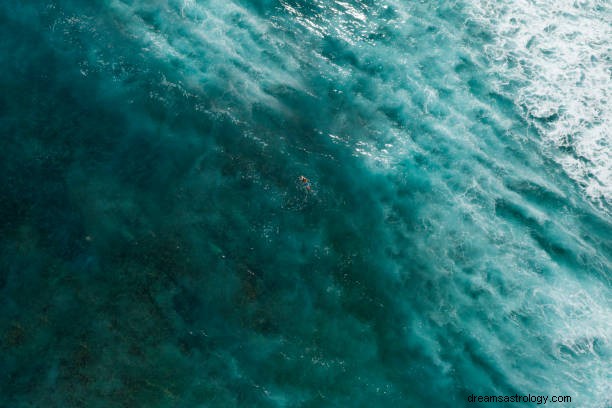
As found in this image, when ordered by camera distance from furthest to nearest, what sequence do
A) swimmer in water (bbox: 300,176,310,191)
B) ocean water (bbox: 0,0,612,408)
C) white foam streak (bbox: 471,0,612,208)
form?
white foam streak (bbox: 471,0,612,208) → swimmer in water (bbox: 300,176,310,191) → ocean water (bbox: 0,0,612,408)

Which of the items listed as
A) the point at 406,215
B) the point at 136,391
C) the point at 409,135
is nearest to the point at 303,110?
the point at 409,135

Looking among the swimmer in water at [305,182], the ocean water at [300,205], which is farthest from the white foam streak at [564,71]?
the swimmer in water at [305,182]

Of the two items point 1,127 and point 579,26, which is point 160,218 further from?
point 579,26

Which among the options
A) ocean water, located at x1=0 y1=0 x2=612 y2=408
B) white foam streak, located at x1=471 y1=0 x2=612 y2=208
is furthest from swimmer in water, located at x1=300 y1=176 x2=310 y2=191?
white foam streak, located at x1=471 y1=0 x2=612 y2=208

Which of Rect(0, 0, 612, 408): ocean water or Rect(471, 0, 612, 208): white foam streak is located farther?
Rect(471, 0, 612, 208): white foam streak

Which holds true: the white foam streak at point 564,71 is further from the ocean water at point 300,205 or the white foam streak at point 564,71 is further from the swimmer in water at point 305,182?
the swimmer in water at point 305,182

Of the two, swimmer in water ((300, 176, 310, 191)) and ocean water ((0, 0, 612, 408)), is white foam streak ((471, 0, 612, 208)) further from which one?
swimmer in water ((300, 176, 310, 191))

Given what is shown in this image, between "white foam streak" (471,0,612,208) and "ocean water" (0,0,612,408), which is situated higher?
"white foam streak" (471,0,612,208)

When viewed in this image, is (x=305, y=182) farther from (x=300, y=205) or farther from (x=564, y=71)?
(x=564, y=71)

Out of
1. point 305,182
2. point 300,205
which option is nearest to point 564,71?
point 305,182

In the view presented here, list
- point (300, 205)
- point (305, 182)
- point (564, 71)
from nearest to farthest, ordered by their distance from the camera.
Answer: point (300, 205) → point (305, 182) → point (564, 71)
